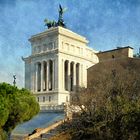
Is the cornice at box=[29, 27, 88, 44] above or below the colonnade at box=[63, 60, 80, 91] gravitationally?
above

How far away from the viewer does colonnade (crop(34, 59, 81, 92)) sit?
67.2 metres

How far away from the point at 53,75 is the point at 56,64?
81.8 inches

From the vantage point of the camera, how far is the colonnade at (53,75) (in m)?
67.2

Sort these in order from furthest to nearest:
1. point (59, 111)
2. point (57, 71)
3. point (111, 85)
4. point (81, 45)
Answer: point (81, 45) < point (57, 71) < point (59, 111) < point (111, 85)

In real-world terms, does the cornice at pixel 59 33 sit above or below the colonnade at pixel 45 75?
above

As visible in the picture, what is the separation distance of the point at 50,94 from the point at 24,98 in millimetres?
36786

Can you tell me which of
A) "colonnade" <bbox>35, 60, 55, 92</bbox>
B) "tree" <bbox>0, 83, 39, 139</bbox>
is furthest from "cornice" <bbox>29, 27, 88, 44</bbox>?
"tree" <bbox>0, 83, 39, 139</bbox>

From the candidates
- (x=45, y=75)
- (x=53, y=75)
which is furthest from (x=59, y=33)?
(x=45, y=75)

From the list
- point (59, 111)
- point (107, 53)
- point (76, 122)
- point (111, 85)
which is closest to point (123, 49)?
point (107, 53)

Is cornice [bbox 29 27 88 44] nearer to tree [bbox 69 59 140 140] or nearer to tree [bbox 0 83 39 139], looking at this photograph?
tree [bbox 69 59 140 140]

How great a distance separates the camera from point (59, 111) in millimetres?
52000

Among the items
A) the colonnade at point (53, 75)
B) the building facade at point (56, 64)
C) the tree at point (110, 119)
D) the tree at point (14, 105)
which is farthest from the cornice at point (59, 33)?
the tree at point (14, 105)

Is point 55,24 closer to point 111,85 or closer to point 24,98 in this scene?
point 111,85

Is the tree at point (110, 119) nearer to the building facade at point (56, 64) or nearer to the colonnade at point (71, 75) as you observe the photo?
the building facade at point (56, 64)
